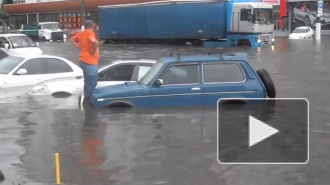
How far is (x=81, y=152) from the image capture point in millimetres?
8039

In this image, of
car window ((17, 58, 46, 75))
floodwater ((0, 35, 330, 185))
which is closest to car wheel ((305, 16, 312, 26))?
car window ((17, 58, 46, 75))

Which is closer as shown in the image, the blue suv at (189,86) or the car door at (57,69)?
the blue suv at (189,86)

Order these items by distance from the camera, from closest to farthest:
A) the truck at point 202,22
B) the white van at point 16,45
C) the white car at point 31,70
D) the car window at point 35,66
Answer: the white car at point 31,70
the car window at point 35,66
the white van at point 16,45
the truck at point 202,22

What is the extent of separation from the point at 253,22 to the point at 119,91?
31.7 metres

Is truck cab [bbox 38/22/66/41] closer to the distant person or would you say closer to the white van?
the white van

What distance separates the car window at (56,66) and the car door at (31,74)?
0.13m

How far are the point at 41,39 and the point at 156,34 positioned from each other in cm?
1760

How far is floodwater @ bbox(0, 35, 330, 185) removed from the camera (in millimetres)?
6809

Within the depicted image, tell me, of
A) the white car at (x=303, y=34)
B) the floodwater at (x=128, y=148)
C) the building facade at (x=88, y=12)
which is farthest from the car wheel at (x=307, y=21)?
the floodwater at (x=128, y=148)

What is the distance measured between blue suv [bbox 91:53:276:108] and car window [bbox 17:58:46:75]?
3.93 meters

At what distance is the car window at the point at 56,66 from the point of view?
49.3 feet

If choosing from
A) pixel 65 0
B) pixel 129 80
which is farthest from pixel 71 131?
pixel 65 0

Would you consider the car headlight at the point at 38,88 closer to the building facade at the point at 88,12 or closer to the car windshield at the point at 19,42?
the car windshield at the point at 19,42

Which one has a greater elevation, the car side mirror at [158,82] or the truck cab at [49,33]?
the car side mirror at [158,82]
